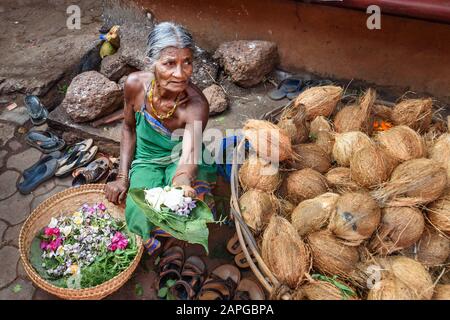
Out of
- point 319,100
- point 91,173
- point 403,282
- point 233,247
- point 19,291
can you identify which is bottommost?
point 19,291

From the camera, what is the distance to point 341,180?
2.54m

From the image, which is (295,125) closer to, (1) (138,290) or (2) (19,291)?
(1) (138,290)

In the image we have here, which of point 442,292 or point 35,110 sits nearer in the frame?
point 442,292

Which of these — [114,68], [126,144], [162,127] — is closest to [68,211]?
[126,144]

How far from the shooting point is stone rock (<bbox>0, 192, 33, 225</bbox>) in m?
3.64

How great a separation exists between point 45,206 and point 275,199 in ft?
6.40

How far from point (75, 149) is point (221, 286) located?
2.20 meters

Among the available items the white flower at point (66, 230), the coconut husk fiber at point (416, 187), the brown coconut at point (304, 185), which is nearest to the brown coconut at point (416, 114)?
the coconut husk fiber at point (416, 187)

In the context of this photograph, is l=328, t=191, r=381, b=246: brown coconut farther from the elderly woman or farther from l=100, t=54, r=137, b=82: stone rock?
l=100, t=54, r=137, b=82: stone rock

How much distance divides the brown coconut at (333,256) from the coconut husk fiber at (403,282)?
0.17 metres

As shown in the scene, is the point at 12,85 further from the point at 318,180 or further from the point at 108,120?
the point at 318,180

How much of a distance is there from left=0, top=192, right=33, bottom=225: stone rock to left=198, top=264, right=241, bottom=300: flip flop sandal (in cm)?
190

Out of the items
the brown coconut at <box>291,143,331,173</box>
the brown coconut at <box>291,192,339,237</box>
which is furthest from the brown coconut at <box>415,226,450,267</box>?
the brown coconut at <box>291,143,331,173</box>
